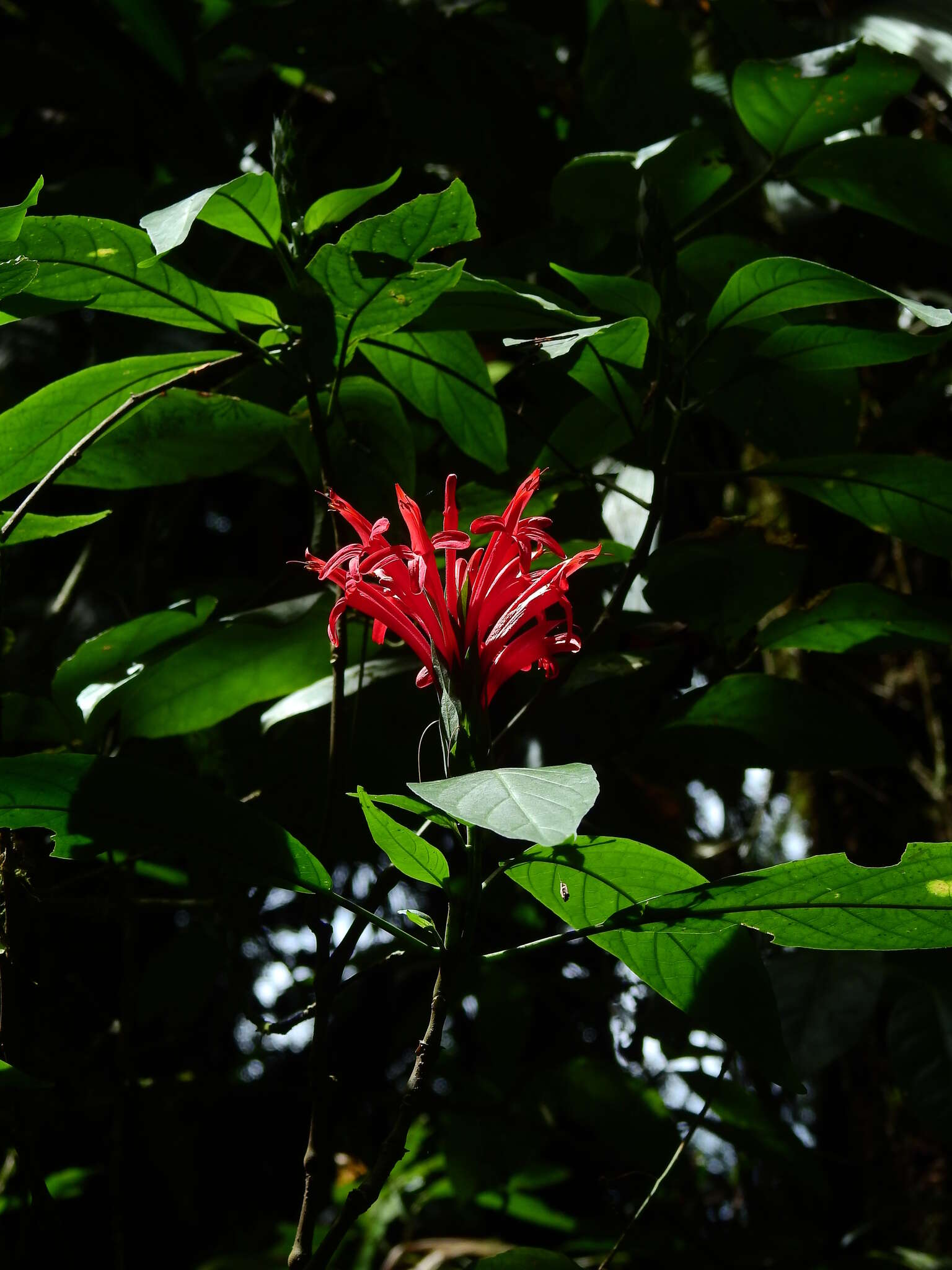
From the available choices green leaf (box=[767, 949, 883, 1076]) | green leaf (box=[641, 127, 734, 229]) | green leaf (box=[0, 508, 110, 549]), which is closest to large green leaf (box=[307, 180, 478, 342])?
green leaf (box=[0, 508, 110, 549])

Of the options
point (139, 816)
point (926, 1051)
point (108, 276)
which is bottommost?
point (926, 1051)

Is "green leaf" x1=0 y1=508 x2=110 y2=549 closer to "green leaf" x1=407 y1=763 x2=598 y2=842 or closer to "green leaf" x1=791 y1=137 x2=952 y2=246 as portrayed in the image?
"green leaf" x1=407 y1=763 x2=598 y2=842

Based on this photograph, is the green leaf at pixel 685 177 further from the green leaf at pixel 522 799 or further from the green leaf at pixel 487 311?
the green leaf at pixel 522 799

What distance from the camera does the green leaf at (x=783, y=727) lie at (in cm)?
89

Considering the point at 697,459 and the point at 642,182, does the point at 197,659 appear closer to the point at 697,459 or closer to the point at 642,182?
the point at 642,182

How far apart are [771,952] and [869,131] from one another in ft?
3.45

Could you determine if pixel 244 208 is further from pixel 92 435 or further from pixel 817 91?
pixel 817 91

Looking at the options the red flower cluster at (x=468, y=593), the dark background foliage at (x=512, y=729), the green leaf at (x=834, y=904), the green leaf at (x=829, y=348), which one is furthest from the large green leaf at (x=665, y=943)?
the green leaf at (x=829, y=348)

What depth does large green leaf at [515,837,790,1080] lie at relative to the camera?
0.56 m

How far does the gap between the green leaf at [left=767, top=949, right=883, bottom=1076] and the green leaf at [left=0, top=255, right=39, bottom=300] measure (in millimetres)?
859

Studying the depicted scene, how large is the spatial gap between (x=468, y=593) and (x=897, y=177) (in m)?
0.63

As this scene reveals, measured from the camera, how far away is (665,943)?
22.5 inches

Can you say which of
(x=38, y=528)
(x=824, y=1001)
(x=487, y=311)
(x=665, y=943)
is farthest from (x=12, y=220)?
(x=824, y=1001)

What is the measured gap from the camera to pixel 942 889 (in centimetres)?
53
